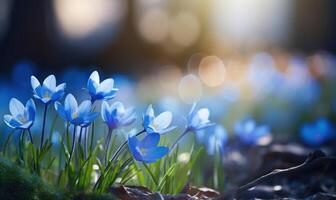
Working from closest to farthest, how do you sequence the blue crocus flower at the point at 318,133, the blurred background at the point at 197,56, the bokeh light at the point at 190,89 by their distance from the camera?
1. the blue crocus flower at the point at 318,133
2. the blurred background at the point at 197,56
3. the bokeh light at the point at 190,89

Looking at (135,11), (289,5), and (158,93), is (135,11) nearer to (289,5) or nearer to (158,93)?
(289,5)

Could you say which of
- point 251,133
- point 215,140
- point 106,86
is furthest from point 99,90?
point 251,133

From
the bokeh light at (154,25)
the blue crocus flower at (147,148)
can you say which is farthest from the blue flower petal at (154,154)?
the bokeh light at (154,25)

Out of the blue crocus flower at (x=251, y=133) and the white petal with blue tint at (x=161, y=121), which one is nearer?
the white petal with blue tint at (x=161, y=121)

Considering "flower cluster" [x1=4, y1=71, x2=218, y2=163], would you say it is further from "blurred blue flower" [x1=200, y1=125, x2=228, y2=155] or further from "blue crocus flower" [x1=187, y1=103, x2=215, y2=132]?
"blurred blue flower" [x1=200, y1=125, x2=228, y2=155]

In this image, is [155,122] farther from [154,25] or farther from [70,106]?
[154,25]

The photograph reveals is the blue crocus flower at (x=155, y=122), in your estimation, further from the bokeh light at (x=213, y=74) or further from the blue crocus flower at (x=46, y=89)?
the bokeh light at (x=213, y=74)
